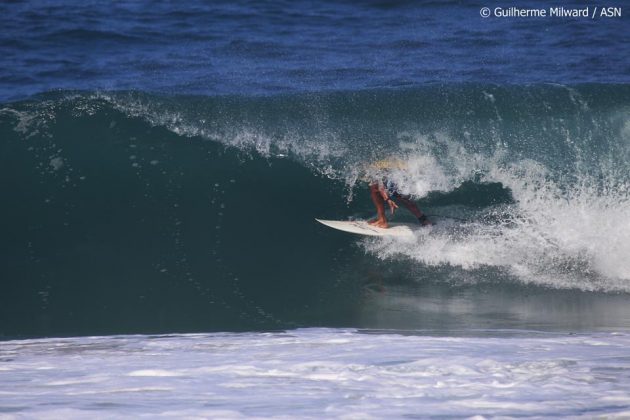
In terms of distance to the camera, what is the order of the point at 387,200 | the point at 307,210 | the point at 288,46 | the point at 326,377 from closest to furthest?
1. the point at 326,377
2. the point at 387,200
3. the point at 307,210
4. the point at 288,46

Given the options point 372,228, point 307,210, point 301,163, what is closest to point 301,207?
point 307,210

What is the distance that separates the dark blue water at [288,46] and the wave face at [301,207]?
2.79ft

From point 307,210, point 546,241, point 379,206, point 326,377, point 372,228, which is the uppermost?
point 379,206

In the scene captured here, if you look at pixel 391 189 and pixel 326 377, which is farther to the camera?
pixel 391 189

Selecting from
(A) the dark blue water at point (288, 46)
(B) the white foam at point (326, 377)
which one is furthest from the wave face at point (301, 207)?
(B) the white foam at point (326, 377)

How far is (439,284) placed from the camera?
939cm

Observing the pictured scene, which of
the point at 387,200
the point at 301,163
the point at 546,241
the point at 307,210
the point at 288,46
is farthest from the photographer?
the point at 288,46

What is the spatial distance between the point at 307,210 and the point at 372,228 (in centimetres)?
138

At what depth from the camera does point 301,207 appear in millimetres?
11555

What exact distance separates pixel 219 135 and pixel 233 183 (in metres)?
1.30

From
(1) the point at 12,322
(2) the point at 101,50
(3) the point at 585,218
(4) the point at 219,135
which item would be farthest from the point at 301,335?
(2) the point at 101,50

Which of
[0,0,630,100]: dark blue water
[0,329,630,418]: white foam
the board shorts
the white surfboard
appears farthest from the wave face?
[0,329,630,418]: white foam

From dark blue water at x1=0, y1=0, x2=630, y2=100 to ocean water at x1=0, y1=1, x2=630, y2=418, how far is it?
7cm

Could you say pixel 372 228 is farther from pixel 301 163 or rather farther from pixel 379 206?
pixel 301 163
